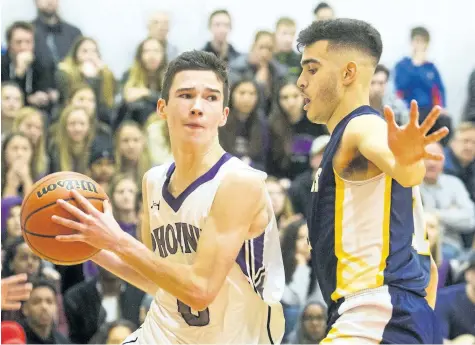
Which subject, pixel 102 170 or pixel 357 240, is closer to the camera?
pixel 357 240

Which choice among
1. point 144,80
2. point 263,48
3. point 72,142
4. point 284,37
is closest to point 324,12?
point 284,37

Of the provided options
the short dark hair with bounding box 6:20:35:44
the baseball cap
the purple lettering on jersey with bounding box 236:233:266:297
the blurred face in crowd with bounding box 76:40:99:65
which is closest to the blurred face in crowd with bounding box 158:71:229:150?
the purple lettering on jersey with bounding box 236:233:266:297

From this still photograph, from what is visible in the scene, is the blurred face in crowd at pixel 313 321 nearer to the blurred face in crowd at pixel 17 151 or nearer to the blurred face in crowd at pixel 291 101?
the blurred face in crowd at pixel 291 101

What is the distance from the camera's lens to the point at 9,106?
772 centimetres

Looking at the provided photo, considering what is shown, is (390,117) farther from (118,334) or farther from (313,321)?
(118,334)

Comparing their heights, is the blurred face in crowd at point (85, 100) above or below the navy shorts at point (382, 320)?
above

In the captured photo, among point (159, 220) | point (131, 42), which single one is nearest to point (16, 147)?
point (131, 42)

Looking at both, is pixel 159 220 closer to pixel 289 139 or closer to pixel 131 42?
pixel 289 139

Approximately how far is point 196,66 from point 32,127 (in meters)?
4.09

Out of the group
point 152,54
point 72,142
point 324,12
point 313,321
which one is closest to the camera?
point 313,321

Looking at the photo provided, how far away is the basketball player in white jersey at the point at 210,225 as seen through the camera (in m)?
3.47

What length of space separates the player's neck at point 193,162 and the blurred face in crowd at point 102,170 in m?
3.85

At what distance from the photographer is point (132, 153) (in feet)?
25.1

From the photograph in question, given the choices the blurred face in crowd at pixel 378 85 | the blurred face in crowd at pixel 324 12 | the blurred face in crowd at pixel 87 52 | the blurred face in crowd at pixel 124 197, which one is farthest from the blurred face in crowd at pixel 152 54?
the blurred face in crowd at pixel 378 85
